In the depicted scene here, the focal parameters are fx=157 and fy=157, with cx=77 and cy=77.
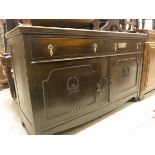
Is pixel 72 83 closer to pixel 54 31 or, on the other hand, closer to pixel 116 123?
pixel 54 31

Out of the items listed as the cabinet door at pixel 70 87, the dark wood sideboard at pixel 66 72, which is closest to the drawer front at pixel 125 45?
the dark wood sideboard at pixel 66 72

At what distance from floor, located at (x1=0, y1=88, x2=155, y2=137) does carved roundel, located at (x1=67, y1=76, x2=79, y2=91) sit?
35 cm

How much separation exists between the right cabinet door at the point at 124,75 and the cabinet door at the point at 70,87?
0.10 m

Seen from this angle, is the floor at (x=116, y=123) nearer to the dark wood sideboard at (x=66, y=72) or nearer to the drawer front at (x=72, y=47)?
the dark wood sideboard at (x=66, y=72)

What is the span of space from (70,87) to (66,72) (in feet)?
0.33

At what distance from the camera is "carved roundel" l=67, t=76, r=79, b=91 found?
949mm

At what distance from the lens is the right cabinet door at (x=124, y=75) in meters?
1.23

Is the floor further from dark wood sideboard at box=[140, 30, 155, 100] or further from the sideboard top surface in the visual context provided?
the sideboard top surface

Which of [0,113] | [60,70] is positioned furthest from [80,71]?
[0,113]

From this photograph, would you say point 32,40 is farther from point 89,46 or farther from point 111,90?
point 111,90

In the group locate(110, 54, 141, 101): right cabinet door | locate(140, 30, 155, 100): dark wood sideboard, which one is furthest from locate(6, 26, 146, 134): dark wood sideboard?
locate(140, 30, 155, 100): dark wood sideboard

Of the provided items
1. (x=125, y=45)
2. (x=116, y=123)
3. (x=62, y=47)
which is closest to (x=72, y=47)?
(x=62, y=47)

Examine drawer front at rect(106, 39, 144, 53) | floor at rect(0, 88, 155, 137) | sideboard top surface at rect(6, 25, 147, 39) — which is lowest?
floor at rect(0, 88, 155, 137)

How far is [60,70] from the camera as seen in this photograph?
90 centimetres
